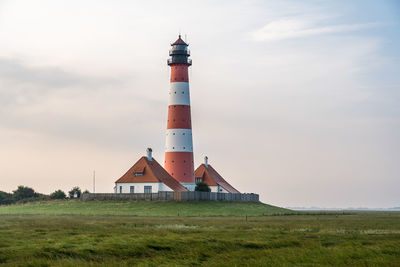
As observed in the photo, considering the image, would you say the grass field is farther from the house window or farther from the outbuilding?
the outbuilding

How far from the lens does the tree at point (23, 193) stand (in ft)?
322

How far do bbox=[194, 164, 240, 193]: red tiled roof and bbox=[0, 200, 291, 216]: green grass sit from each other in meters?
16.6

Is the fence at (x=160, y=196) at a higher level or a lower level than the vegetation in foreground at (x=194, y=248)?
higher

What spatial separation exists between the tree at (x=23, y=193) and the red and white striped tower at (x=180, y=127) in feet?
85.0

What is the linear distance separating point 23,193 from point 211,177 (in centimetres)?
3051

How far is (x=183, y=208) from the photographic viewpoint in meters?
72.7

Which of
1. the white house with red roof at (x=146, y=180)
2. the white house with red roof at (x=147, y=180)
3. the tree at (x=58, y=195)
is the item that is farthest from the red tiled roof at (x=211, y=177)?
the tree at (x=58, y=195)

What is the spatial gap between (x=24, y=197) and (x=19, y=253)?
7419 cm

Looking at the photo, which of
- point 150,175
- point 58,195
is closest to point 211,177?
point 150,175

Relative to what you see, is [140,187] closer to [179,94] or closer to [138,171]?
[138,171]

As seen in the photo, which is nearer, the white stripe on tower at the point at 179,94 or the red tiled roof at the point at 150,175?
the red tiled roof at the point at 150,175

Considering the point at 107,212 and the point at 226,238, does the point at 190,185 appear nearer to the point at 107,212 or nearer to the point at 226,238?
the point at 107,212

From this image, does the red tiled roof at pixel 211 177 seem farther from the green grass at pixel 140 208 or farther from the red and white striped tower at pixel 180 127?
the green grass at pixel 140 208

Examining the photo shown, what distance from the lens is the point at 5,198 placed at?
99.1m
